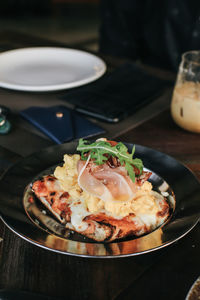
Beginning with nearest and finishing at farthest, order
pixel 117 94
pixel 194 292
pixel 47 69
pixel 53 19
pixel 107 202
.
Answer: pixel 194 292, pixel 107 202, pixel 117 94, pixel 47 69, pixel 53 19

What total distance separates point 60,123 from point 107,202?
1.63 ft

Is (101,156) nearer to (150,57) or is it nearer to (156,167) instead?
(156,167)

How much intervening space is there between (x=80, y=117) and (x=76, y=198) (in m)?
0.49

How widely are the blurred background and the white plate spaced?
464cm

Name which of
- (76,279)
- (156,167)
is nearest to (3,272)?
(76,279)

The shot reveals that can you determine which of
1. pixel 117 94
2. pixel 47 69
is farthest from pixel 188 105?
pixel 47 69

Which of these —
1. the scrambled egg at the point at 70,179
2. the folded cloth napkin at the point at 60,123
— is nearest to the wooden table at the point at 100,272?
the scrambled egg at the point at 70,179

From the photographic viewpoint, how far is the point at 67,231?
0.70m

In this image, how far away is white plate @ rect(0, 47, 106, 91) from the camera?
138cm

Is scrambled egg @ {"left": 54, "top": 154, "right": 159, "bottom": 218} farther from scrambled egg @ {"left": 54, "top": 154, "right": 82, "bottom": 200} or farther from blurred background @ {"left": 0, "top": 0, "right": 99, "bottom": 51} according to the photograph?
blurred background @ {"left": 0, "top": 0, "right": 99, "bottom": 51}

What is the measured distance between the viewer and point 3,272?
0.61 meters

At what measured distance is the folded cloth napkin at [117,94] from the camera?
1.23 meters

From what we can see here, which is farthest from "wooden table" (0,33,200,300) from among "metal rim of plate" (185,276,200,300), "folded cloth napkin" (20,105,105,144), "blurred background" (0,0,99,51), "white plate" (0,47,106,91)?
"blurred background" (0,0,99,51)

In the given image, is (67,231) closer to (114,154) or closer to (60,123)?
(114,154)
